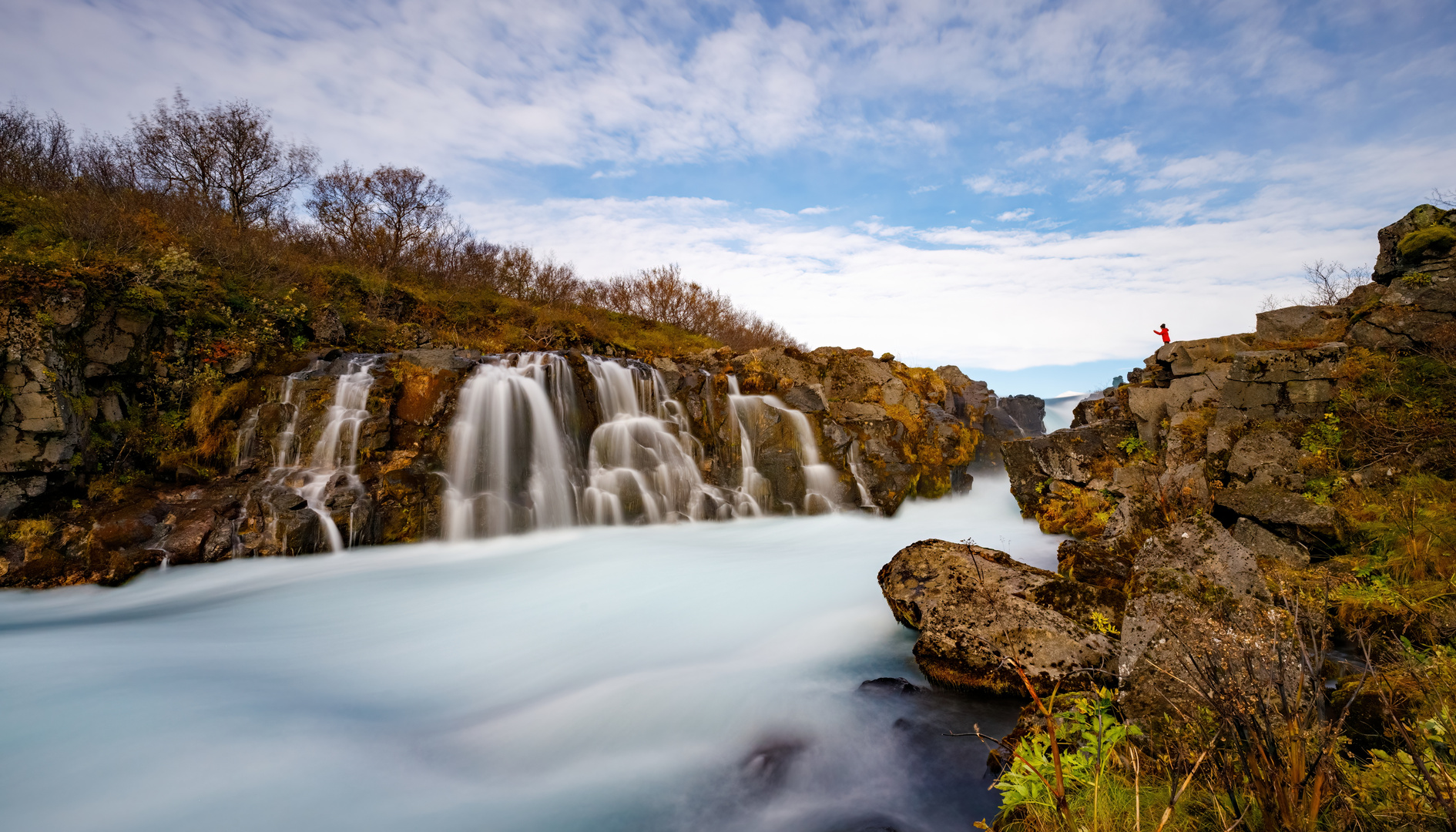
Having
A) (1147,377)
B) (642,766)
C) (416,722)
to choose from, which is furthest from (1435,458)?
(416,722)

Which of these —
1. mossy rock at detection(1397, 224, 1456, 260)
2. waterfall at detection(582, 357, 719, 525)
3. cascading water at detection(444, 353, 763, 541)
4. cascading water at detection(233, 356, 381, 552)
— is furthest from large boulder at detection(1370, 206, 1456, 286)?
cascading water at detection(233, 356, 381, 552)

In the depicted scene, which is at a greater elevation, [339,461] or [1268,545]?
[339,461]

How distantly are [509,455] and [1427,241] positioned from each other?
15.0 metres

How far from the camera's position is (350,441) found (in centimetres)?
1068

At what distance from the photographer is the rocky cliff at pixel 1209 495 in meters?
3.66

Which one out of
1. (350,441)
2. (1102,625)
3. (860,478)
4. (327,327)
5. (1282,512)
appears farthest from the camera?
(860,478)

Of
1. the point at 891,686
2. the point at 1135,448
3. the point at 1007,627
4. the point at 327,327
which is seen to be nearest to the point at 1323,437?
Answer: the point at 1135,448

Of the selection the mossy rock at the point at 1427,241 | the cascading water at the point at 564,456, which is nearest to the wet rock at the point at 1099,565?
the mossy rock at the point at 1427,241

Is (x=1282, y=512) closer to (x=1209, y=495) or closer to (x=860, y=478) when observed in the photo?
(x=1209, y=495)

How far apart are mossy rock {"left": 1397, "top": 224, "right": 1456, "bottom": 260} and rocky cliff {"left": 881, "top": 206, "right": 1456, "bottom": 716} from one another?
21 millimetres

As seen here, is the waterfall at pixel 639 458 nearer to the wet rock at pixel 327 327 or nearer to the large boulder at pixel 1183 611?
the wet rock at pixel 327 327

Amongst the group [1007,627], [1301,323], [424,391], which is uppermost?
[1301,323]

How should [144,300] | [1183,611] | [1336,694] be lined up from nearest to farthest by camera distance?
[1336,694], [1183,611], [144,300]

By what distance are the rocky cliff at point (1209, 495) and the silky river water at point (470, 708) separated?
716 mm
